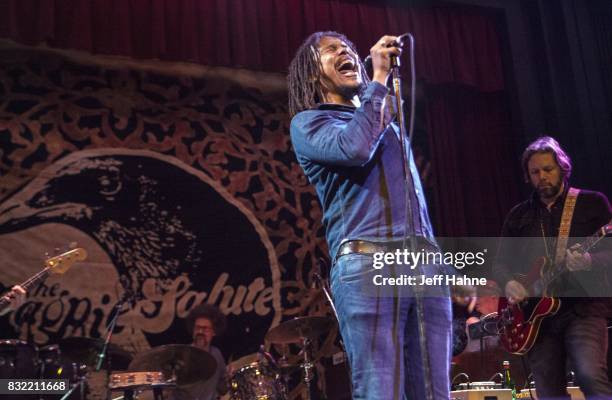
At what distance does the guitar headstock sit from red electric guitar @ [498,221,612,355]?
315cm

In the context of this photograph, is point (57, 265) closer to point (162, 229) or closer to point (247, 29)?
point (162, 229)

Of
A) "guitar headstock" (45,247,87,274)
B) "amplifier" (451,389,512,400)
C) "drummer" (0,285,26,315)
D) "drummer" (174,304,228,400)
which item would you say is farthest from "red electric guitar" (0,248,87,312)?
"amplifier" (451,389,512,400)

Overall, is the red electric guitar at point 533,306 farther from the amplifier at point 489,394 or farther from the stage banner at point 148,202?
the stage banner at point 148,202

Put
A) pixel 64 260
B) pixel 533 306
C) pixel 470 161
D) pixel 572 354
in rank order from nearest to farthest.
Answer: pixel 572 354
pixel 533 306
pixel 64 260
pixel 470 161

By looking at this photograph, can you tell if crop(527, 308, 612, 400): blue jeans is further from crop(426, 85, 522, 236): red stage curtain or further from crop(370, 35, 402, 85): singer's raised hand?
crop(426, 85, 522, 236): red stage curtain

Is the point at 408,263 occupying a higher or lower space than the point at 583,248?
lower

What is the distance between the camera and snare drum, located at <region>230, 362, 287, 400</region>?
5.13 metres

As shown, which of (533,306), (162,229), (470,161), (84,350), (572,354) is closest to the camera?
(572,354)

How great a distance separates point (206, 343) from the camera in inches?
225

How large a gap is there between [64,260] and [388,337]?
12.9 feet

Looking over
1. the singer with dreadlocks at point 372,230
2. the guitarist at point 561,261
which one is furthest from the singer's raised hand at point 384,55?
the guitarist at point 561,261

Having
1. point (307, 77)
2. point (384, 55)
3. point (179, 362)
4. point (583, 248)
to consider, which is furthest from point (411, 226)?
point (179, 362)

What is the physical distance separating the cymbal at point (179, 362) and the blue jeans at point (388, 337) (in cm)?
342

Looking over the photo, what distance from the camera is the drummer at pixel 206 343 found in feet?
17.8
